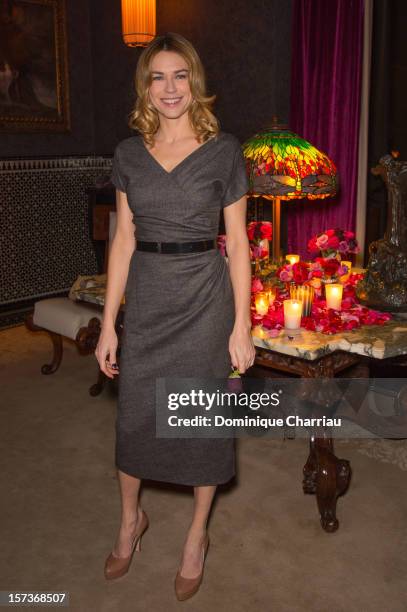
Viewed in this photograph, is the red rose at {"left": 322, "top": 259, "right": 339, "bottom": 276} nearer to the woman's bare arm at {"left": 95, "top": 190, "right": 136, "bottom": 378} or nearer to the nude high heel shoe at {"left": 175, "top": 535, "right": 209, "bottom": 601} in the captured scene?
the woman's bare arm at {"left": 95, "top": 190, "right": 136, "bottom": 378}

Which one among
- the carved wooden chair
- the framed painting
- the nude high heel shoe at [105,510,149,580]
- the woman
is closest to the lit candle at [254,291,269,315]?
the woman

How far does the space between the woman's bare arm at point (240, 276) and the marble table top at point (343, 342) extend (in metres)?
0.51

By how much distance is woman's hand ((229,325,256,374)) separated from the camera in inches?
86.7

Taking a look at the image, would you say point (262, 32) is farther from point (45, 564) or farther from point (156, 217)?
point (45, 564)

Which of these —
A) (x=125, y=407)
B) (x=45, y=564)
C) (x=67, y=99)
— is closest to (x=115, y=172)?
(x=125, y=407)

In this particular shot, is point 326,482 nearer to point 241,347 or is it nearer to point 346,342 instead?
point 346,342

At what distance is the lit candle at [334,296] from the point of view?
10.1 feet

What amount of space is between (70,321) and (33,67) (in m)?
3.23

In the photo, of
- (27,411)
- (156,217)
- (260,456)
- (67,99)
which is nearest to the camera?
(156,217)

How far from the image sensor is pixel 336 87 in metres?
4.51

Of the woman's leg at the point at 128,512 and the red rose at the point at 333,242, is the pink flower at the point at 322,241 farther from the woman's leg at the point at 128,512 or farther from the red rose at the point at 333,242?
the woman's leg at the point at 128,512

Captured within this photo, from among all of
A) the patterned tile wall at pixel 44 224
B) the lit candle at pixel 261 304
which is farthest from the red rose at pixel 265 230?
the patterned tile wall at pixel 44 224

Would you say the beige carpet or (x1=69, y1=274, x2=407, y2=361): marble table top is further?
(x1=69, y1=274, x2=407, y2=361): marble table top

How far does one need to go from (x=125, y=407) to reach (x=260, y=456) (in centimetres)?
132
